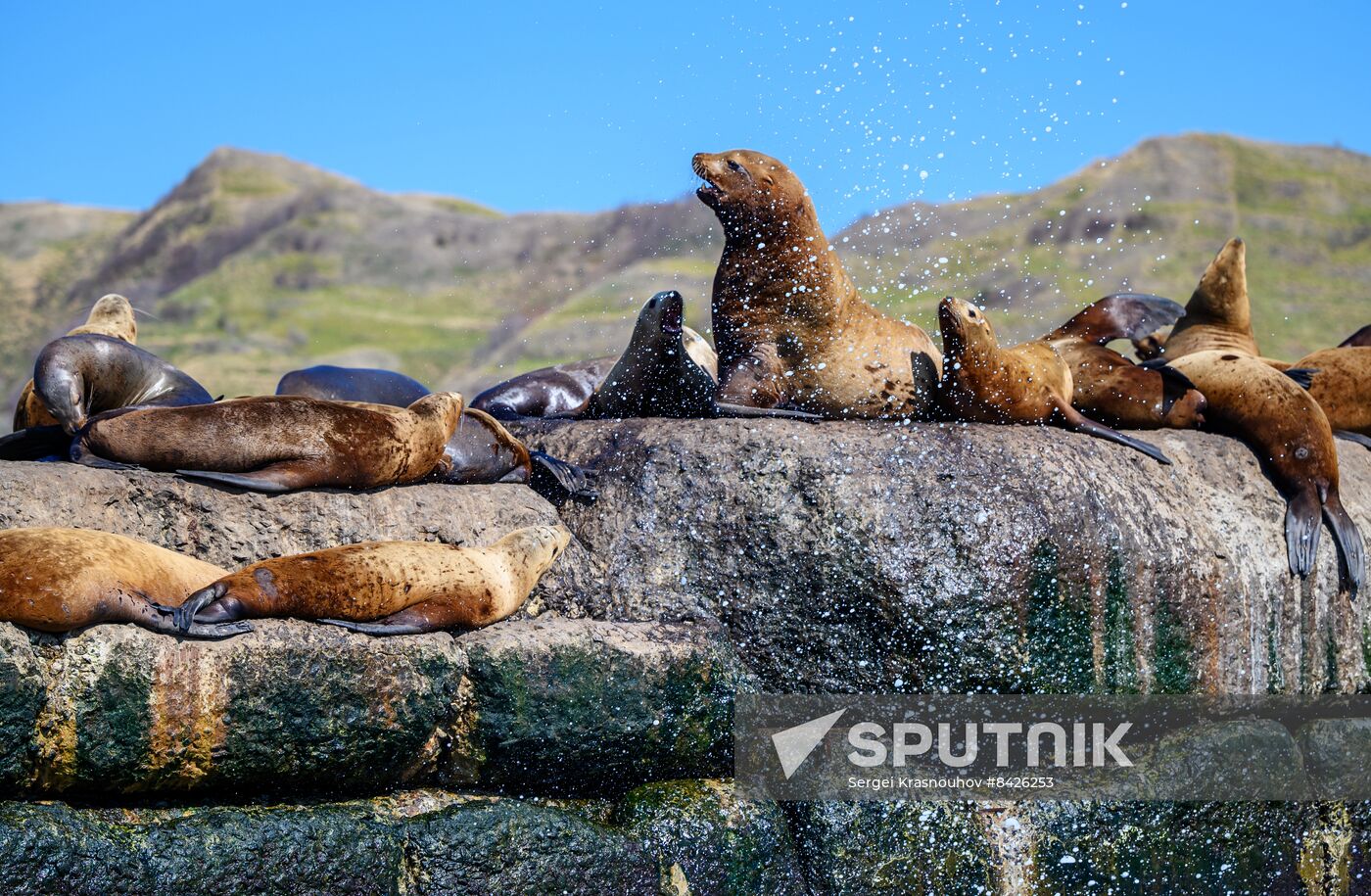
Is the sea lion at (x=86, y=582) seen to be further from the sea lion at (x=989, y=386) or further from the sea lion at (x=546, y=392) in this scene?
the sea lion at (x=546, y=392)

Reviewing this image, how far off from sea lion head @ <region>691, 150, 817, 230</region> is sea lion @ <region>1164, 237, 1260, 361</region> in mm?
2713

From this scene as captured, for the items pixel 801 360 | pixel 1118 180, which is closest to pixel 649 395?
pixel 801 360

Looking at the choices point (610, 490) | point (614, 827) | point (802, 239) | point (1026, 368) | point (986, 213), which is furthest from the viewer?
point (986, 213)

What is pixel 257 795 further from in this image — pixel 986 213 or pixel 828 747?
pixel 986 213

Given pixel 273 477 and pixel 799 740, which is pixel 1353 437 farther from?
pixel 273 477

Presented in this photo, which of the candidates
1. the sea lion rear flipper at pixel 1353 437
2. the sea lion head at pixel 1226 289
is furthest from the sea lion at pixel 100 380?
the sea lion rear flipper at pixel 1353 437

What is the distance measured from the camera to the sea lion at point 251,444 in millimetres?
5582

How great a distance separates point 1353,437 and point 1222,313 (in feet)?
3.81

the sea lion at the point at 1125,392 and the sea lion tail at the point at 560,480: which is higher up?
the sea lion at the point at 1125,392

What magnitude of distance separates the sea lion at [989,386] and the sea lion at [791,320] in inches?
8.7

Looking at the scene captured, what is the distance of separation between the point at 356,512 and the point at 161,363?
2269 mm

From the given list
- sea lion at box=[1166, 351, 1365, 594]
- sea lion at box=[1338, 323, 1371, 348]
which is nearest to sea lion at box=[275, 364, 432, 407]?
sea lion at box=[1166, 351, 1365, 594]

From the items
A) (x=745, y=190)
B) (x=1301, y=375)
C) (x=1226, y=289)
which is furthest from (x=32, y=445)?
(x=1226, y=289)

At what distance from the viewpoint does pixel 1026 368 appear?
6504 millimetres
